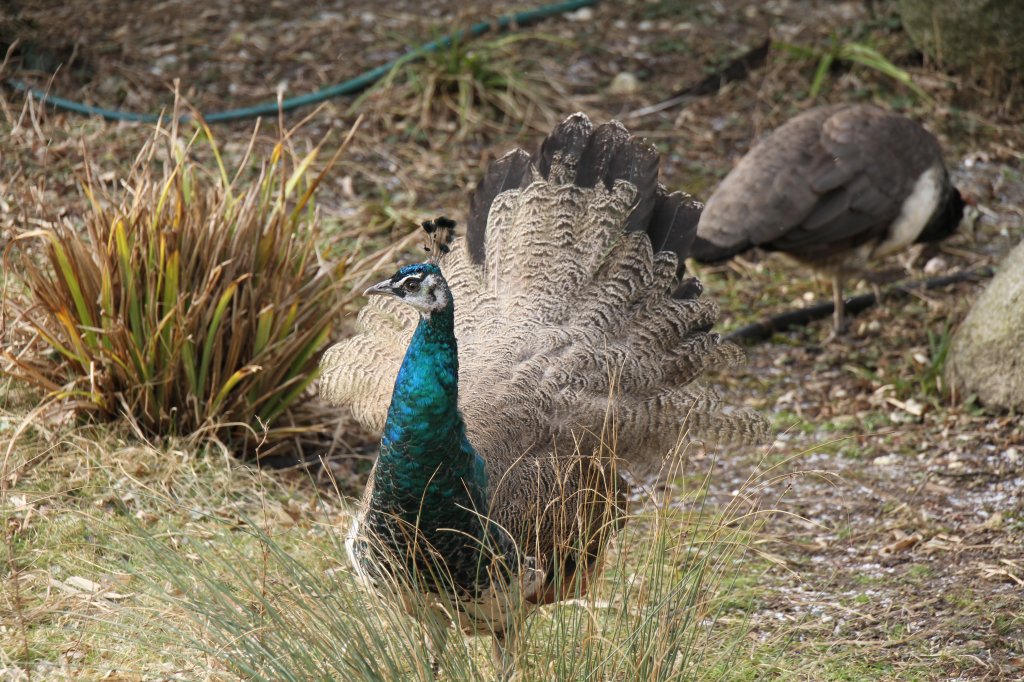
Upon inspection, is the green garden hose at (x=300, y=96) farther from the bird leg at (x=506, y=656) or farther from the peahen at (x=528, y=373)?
the bird leg at (x=506, y=656)

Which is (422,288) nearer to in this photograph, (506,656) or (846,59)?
(506,656)

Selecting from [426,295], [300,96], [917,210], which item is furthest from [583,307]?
[300,96]

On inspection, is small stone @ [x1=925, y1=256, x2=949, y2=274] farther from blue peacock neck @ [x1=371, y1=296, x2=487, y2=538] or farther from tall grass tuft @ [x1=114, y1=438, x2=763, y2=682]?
blue peacock neck @ [x1=371, y1=296, x2=487, y2=538]

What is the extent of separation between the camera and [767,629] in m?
3.81

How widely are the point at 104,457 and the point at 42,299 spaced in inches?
26.4

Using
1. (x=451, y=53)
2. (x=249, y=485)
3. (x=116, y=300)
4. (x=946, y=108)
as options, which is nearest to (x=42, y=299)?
(x=116, y=300)

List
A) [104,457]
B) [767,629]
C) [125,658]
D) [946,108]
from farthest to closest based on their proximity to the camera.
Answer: [946,108] < [104,457] < [767,629] < [125,658]

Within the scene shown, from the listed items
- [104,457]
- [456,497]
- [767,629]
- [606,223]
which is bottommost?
[767,629]

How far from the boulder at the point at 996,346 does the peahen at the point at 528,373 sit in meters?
1.40

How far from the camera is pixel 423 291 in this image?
124 inches

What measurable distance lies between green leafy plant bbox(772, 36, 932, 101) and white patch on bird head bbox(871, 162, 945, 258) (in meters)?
1.70

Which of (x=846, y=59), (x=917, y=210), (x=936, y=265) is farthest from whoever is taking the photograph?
(x=846, y=59)

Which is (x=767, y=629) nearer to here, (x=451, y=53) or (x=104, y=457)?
(x=104, y=457)

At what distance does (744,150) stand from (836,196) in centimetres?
159
